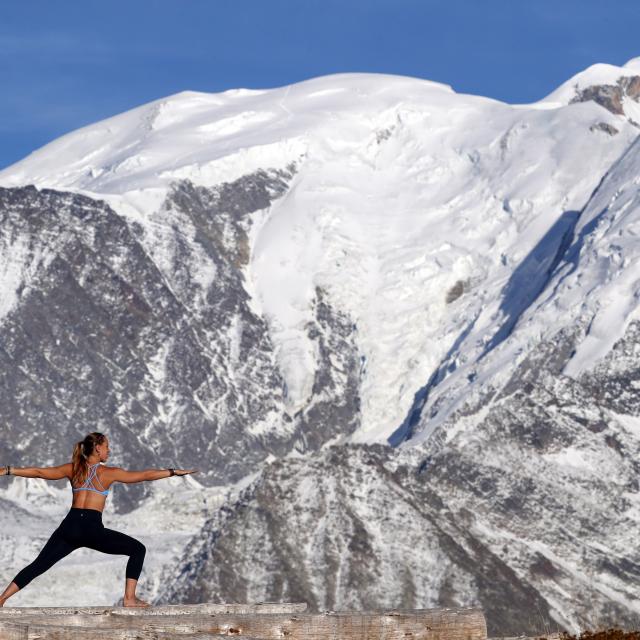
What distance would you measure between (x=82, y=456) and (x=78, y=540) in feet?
4.50

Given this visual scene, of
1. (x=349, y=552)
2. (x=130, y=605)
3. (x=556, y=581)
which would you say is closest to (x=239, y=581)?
(x=349, y=552)

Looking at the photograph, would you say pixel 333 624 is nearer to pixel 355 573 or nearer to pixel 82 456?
pixel 82 456

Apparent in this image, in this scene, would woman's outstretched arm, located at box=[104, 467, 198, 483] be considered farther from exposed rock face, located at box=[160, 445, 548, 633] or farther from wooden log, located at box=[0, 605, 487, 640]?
exposed rock face, located at box=[160, 445, 548, 633]

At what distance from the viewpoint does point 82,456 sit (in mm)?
38094

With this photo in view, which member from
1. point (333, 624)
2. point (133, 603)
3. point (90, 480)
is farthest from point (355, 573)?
point (333, 624)

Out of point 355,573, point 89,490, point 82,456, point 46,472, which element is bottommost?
point 89,490

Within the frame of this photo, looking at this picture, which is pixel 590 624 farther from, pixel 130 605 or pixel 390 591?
pixel 130 605

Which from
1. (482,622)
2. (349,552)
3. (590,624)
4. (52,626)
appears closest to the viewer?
(52,626)

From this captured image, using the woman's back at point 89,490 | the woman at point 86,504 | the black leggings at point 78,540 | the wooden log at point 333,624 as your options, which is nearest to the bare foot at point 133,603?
the woman at point 86,504

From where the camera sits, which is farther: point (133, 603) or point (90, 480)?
point (133, 603)

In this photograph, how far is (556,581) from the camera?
646 ft

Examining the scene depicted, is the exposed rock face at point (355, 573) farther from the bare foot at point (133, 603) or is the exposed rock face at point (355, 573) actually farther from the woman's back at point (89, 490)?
the woman's back at point (89, 490)

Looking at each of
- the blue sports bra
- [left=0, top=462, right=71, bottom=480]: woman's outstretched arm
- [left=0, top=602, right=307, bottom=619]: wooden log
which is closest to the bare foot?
[left=0, top=602, right=307, bottom=619]: wooden log

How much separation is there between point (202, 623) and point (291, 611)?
8.67 ft
